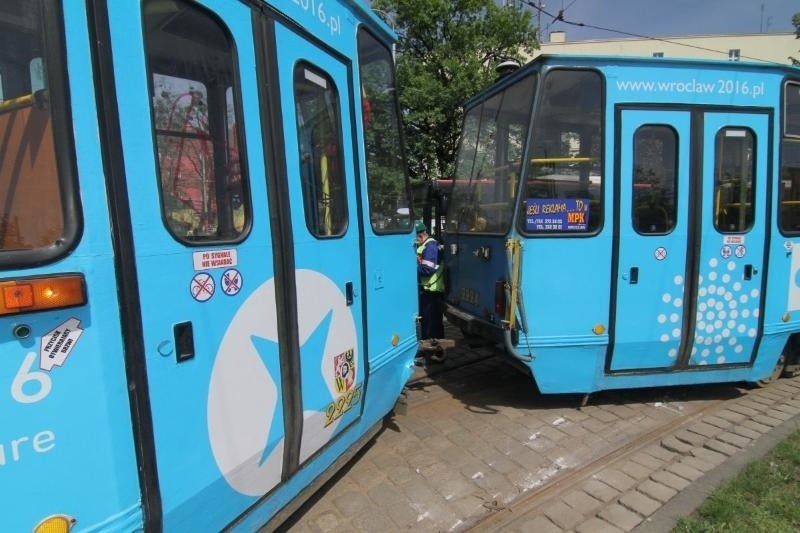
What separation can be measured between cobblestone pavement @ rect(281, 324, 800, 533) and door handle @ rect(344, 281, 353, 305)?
Answer: 1.25 m

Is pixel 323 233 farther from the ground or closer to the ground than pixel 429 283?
farther from the ground

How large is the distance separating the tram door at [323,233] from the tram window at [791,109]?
160 inches

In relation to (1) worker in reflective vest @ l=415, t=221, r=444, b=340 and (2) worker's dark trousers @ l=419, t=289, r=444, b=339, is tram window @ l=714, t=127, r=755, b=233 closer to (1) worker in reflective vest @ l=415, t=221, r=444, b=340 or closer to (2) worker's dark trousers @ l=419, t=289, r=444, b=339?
(1) worker in reflective vest @ l=415, t=221, r=444, b=340

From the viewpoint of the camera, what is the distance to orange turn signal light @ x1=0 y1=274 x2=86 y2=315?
4.60ft

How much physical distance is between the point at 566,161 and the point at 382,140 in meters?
1.67

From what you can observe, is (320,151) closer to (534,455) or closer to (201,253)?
(201,253)

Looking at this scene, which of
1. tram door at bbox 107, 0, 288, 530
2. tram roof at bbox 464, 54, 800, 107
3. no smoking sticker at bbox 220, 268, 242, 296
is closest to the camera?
tram door at bbox 107, 0, 288, 530

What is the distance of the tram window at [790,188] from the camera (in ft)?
15.6

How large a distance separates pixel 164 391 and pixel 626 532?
8.44 feet

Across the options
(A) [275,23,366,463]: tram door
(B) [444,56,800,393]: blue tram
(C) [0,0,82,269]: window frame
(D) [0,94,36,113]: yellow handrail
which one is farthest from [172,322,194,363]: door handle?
(B) [444,56,800,393]: blue tram

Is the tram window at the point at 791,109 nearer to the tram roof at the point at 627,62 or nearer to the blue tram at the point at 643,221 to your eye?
the blue tram at the point at 643,221

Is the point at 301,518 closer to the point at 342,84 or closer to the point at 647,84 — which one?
the point at 342,84

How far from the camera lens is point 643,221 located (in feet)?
14.7

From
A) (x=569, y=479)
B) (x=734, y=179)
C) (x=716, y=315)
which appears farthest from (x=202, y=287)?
(x=734, y=179)
